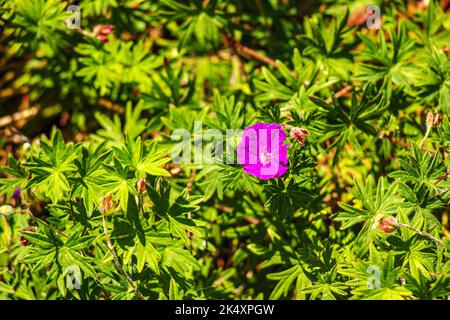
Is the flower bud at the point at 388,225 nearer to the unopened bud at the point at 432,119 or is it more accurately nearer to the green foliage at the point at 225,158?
the green foliage at the point at 225,158

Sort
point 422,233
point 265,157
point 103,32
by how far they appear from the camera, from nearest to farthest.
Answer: point 422,233, point 265,157, point 103,32

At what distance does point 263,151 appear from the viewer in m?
1.49

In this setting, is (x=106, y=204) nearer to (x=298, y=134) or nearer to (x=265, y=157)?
(x=265, y=157)

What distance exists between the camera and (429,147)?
1.64 metres

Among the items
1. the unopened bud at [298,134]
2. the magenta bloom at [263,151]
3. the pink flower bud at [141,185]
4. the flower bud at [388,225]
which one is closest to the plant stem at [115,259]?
the pink flower bud at [141,185]

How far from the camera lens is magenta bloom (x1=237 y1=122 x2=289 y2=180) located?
1.46 metres

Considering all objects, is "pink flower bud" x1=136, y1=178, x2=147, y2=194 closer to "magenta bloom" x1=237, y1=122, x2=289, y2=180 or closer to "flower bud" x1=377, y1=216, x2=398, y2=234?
"magenta bloom" x1=237, y1=122, x2=289, y2=180

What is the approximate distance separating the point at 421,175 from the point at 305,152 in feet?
1.14

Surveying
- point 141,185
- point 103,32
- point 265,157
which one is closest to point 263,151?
point 265,157

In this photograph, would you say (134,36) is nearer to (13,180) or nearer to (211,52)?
(211,52)
